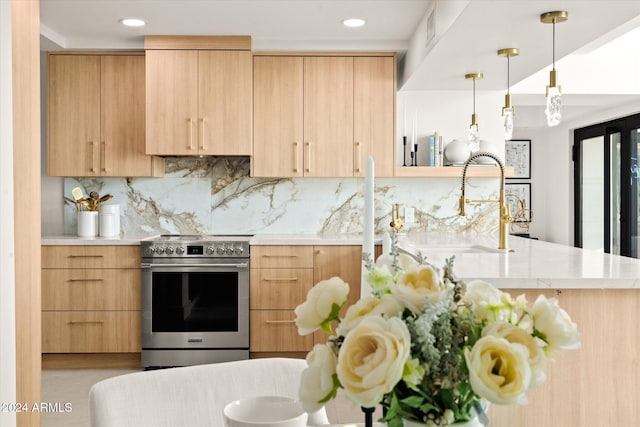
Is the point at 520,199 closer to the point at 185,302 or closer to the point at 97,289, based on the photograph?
the point at 185,302

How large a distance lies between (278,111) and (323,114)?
34 centimetres

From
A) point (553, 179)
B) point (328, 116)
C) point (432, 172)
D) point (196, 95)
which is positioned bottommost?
point (432, 172)

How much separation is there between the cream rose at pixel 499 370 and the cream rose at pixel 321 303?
15 cm

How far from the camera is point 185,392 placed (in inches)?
51.0

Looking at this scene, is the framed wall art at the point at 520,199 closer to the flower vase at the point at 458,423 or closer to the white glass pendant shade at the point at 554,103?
the white glass pendant shade at the point at 554,103

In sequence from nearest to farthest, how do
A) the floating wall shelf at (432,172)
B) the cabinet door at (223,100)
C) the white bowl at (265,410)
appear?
the white bowl at (265,410)
the cabinet door at (223,100)
the floating wall shelf at (432,172)

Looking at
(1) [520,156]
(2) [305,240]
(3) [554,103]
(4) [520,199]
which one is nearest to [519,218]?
(4) [520,199]

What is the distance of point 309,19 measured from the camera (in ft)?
13.4

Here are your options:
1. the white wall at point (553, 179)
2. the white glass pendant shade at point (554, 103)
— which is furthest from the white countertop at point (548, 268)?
the white wall at point (553, 179)

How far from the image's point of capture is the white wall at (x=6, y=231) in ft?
7.18

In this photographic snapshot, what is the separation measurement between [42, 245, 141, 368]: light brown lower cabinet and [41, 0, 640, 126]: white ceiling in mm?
1539

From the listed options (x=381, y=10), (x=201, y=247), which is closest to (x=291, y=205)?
(x=201, y=247)

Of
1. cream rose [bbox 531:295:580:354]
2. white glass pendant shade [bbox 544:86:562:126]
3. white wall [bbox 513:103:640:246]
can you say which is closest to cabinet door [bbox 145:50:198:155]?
white glass pendant shade [bbox 544:86:562:126]

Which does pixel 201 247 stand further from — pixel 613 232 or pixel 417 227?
pixel 613 232
